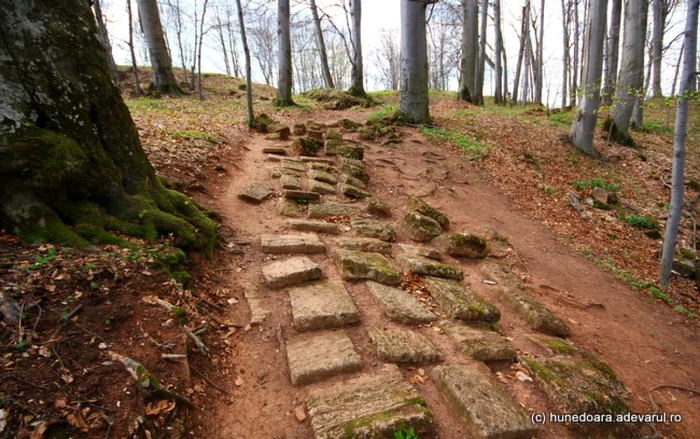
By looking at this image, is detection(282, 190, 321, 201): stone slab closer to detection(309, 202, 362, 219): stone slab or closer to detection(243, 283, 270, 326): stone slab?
detection(309, 202, 362, 219): stone slab

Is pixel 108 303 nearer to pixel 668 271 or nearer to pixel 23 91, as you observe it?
pixel 23 91

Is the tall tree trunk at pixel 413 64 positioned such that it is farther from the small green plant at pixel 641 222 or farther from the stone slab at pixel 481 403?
the stone slab at pixel 481 403

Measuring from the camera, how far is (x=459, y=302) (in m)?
3.13

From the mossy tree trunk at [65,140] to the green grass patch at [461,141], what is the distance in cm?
800

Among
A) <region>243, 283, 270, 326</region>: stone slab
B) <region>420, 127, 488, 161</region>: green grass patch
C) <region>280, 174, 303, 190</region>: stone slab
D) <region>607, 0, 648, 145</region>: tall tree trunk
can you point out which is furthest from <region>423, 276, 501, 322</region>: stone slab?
<region>607, 0, 648, 145</region>: tall tree trunk

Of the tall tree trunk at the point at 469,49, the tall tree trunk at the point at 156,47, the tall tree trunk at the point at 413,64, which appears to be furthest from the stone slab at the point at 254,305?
the tall tree trunk at the point at 469,49

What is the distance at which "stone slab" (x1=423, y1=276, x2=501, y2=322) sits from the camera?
306 cm

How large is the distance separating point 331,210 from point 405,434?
11.2 feet

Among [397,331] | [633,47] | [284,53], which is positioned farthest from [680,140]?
[284,53]

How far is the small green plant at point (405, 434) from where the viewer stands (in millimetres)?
1817

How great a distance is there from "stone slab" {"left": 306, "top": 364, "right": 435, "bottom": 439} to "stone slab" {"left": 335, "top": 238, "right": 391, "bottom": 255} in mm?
1934

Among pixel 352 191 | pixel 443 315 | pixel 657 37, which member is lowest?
pixel 443 315

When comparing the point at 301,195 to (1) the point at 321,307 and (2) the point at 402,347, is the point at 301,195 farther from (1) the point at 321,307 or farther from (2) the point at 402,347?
(2) the point at 402,347

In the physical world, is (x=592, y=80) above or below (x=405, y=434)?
above
